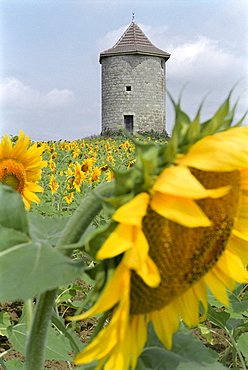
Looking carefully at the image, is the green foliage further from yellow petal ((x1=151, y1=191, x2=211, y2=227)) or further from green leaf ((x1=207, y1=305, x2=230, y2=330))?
green leaf ((x1=207, y1=305, x2=230, y2=330))

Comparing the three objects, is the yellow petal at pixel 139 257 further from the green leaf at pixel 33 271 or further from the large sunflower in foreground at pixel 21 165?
the large sunflower in foreground at pixel 21 165

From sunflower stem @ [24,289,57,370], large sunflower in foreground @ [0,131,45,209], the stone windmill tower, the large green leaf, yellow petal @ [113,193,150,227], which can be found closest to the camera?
yellow petal @ [113,193,150,227]

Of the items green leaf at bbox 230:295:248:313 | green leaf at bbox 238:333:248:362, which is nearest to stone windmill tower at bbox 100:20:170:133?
green leaf at bbox 230:295:248:313

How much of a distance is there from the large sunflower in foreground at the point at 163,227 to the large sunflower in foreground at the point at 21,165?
1.07m

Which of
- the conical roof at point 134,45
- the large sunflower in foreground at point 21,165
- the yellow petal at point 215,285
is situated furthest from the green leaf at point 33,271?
the conical roof at point 134,45

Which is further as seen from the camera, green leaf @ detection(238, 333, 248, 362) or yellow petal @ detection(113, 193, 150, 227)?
green leaf @ detection(238, 333, 248, 362)

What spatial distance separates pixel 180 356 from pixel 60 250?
26 centimetres

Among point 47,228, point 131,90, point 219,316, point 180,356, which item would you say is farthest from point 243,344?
point 131,90

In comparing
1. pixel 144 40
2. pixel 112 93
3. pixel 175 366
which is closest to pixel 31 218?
pixel 175 366

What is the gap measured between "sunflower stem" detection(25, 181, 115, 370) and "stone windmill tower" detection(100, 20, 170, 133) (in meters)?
21.0

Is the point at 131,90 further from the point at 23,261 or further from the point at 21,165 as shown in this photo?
the point at 23,261

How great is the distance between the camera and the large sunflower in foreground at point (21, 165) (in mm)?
1592

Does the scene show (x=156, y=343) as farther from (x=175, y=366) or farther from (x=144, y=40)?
(x=144, y=40)

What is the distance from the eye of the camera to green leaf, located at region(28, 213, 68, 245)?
0.68 meters
